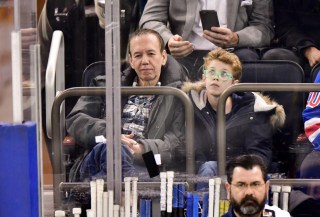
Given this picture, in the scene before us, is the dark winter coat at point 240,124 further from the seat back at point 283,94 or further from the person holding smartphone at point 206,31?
the person holding smartphone at point 206,31

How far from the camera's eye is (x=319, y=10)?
5027mm

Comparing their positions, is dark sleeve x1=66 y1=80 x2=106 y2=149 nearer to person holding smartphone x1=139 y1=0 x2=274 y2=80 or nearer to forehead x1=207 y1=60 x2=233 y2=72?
person holding smartphone x1=139 y1=0 x2=274 y2=80

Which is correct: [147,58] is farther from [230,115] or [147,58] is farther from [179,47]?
[230,115]

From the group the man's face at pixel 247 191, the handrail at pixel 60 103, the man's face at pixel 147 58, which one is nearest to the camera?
the man's face at pixel 247 191

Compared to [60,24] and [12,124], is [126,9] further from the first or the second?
[12,124]

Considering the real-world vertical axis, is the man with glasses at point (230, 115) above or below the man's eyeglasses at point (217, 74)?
below

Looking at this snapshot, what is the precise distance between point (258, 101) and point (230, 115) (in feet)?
0.57

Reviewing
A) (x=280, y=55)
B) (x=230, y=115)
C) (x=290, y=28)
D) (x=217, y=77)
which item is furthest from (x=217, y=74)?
(x=290, y=28)

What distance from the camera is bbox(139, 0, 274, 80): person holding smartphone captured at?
4984mm

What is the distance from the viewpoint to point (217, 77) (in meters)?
4.99

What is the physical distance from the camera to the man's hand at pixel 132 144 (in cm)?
484

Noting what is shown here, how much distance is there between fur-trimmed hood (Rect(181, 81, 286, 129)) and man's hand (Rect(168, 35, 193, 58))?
0.16m

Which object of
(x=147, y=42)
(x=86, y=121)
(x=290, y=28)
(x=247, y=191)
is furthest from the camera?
(x=290, y=28)

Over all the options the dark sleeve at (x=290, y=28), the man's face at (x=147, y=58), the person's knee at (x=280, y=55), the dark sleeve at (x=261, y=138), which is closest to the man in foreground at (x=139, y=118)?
the man's face at (x=147, y=58)
